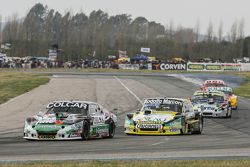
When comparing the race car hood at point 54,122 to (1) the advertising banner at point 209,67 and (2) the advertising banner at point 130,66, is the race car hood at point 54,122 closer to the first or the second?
(1) the advertising banner at point 209,67

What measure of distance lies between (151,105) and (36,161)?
30.8 ft

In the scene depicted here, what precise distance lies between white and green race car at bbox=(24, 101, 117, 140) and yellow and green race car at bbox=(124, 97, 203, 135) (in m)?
0.94

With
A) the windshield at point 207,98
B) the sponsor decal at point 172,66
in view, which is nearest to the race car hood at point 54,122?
the windshield at point 207,98

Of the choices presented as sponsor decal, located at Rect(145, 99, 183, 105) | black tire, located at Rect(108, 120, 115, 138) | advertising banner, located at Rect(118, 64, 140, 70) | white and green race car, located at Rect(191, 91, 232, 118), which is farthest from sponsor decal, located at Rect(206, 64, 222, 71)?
black tire, located at Rect(108, 120, 115, 138)

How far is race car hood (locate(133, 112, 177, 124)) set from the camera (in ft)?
65.7

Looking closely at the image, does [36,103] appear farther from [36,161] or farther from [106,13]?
[106,13]

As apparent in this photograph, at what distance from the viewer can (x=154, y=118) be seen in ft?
66.0

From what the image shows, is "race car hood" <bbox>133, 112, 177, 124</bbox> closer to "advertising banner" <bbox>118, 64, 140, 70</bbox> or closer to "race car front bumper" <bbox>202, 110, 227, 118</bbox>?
"race car front bumper" <bbox>202, 110, 227, 118</bbox>

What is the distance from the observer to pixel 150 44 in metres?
140

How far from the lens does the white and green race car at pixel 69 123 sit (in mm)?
17719

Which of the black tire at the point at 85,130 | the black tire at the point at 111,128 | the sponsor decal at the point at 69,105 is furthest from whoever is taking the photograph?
the black tire at the point at 111,128

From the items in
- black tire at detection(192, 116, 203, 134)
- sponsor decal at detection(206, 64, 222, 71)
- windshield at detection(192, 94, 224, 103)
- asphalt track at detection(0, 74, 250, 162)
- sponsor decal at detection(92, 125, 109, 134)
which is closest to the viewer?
asphalt track at detection(0, 74, 250, 162)

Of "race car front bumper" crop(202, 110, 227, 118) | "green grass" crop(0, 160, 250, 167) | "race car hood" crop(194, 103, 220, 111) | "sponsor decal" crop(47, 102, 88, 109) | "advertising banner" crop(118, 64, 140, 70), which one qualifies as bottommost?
"advertising banner" crop(118, 64, 140, 70)

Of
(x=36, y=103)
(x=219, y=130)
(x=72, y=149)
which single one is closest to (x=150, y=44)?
(x=36, y=103)
